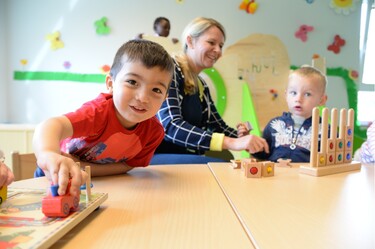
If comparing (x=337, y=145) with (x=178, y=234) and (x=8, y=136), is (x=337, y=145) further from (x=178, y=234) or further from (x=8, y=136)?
(x=8, y=136)

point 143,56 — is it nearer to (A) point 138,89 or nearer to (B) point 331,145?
(A) point 138,89

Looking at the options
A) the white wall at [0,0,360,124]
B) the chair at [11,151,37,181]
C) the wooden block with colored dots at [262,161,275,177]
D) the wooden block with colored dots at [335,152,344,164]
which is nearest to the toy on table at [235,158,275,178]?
the wooden block with colored dots at [262,161,275,177]

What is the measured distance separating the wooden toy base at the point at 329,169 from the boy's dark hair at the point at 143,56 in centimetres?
44

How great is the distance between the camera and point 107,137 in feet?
2.56

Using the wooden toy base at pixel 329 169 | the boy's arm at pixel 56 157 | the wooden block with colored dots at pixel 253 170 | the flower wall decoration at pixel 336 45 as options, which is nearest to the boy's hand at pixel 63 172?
the boy's arm at pixel 56 157

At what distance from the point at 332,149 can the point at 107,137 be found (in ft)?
2.04

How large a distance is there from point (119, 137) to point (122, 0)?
74.8 inches

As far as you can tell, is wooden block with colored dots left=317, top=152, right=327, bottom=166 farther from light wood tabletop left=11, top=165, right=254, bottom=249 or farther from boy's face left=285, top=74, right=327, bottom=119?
boy's face left=285, top=74, right=327, bottom=119

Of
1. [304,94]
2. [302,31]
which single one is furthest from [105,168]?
[302,31]

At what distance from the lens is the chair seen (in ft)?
3.27

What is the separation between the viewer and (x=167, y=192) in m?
0.61

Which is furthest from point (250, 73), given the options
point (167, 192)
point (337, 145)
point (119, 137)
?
point (167, 192)

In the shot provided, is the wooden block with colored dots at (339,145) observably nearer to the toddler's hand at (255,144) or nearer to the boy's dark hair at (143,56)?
the toddler's hand at (255,144)

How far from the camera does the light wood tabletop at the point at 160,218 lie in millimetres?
371
